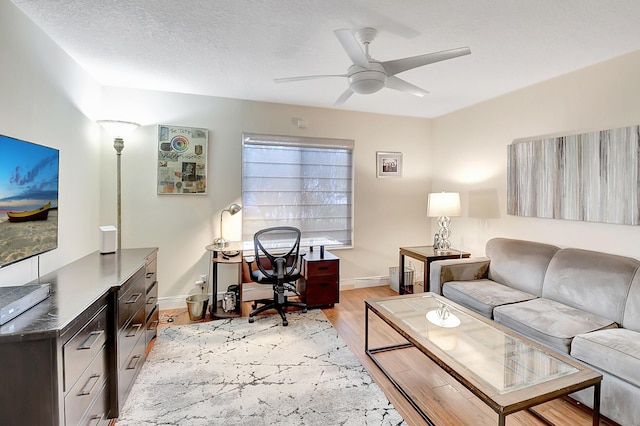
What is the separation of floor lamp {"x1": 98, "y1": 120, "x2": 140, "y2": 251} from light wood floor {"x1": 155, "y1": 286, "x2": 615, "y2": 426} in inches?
96.0

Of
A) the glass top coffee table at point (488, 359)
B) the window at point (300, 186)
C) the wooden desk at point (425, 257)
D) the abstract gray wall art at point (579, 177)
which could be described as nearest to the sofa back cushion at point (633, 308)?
the abstract gray wall art at point (579, 177)

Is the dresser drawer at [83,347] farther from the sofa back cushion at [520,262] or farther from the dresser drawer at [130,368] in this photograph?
the sofa back cushion at [520,262]

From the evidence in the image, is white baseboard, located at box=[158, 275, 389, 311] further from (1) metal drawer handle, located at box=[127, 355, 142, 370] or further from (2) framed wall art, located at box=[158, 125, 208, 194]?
(1) metal drawer handle, located at box=[127, 355, 142, 370]

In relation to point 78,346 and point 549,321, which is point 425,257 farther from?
point 78,346

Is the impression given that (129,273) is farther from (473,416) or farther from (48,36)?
(473,416)

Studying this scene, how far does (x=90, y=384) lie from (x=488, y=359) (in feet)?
6.82

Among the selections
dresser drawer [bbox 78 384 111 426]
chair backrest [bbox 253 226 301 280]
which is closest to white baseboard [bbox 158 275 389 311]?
chair backrest [bbox 253 226 301 280]

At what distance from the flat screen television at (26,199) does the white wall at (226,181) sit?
4.18 ft

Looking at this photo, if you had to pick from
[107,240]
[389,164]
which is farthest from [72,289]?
[389,164]

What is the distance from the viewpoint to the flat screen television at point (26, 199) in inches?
61.9

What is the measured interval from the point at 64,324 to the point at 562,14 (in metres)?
3.14

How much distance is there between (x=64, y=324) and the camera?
122cm

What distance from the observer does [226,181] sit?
3.68 meters

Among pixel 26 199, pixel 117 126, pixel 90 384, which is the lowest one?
pixel 90 384
